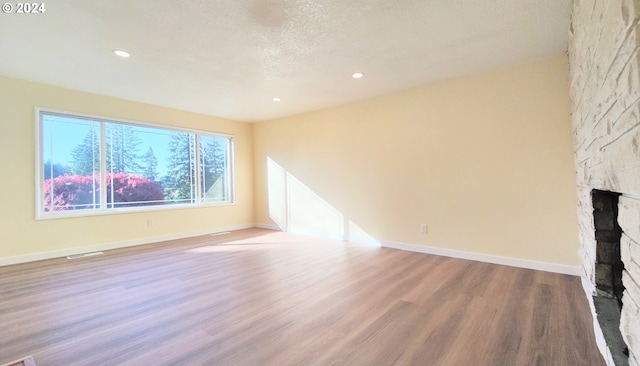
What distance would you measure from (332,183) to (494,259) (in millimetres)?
2685

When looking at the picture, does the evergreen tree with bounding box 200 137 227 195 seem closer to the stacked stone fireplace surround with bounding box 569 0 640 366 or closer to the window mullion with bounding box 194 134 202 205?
the window mullion with bounding box 194 134 202 205

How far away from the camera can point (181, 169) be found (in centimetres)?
545

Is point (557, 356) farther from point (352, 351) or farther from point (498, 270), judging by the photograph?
point (498, 270)

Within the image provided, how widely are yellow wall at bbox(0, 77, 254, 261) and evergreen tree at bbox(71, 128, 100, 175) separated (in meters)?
0.41

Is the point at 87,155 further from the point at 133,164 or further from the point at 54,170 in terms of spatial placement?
the point at 133,164

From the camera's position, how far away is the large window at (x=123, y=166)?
401 cm

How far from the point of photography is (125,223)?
4.58 metres

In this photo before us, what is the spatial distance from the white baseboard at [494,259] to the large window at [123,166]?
12.7ft

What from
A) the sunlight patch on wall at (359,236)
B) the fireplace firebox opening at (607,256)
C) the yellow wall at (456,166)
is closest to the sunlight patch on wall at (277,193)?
the yellow wall at (456,166)

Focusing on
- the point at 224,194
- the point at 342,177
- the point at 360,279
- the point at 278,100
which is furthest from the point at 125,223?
the point at 360,279

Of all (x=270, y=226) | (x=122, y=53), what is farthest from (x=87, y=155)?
(x=270, y=226)

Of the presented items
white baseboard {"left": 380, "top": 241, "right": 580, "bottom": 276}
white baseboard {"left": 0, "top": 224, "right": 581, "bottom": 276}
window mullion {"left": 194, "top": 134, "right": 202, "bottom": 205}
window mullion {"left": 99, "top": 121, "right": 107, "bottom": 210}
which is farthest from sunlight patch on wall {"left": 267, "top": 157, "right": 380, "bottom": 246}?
window mullion {"left": 99, "top": 121, "right": 107, "bottom": 210}

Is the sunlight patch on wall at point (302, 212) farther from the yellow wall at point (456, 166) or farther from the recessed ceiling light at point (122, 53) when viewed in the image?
the recessed ceiling light at point (122, 53)

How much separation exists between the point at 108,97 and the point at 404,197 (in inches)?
190
